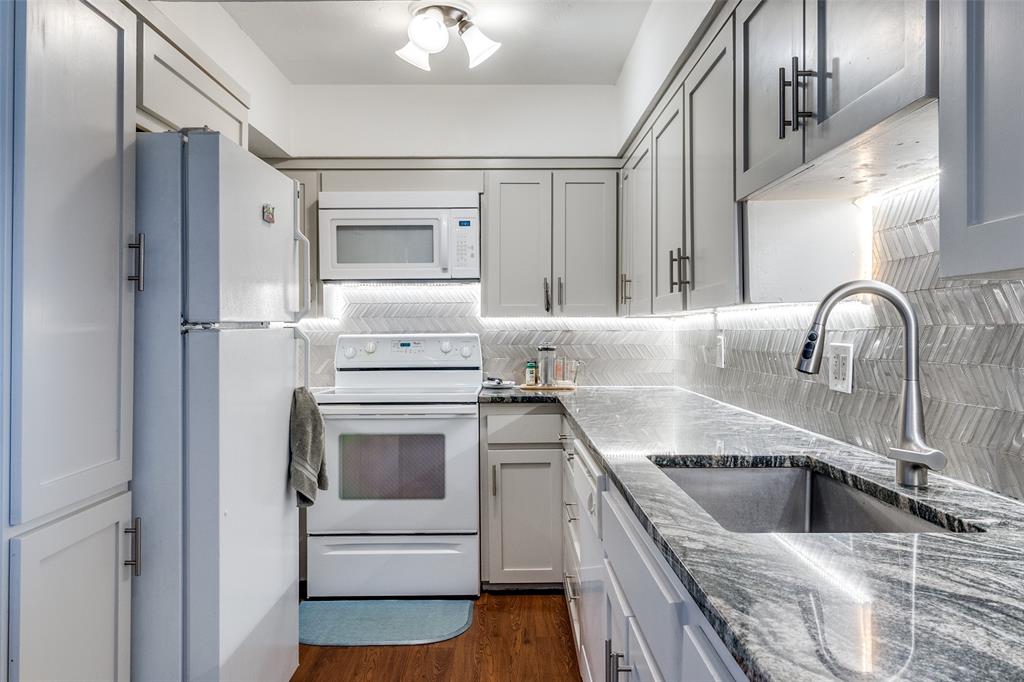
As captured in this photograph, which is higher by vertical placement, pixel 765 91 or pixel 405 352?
pixel 765 91

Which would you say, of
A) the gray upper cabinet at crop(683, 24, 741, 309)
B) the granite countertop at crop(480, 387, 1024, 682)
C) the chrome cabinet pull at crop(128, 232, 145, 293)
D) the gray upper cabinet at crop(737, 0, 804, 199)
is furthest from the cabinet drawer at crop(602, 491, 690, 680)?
the chrome cabinet pull at crop(128, 232, 145, 293)

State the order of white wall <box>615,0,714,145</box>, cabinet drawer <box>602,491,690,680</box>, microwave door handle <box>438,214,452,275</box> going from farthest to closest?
microwave door handle <box>438,214,452,275</box>
white wall <box>615,0,714,145</box>
cabinet drawer <box>602,491,690,680</box>

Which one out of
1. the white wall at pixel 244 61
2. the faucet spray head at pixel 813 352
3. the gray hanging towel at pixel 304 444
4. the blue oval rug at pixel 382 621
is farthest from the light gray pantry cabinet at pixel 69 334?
the faucet spray head at pixel 813 352

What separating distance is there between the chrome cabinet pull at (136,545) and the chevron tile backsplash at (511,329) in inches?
74.8

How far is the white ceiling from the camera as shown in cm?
249

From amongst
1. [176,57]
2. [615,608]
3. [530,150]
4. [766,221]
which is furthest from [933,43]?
[530,150]

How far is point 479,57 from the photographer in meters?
2.49

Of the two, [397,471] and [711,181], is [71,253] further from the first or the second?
[397,471]

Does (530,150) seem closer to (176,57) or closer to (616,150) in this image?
(616,150)

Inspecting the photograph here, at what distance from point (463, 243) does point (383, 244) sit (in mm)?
399

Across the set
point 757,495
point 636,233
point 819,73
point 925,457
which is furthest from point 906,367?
point 636,233

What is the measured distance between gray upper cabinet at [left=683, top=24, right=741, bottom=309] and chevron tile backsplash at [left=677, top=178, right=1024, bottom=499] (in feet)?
0.92

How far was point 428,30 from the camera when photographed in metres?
2.38

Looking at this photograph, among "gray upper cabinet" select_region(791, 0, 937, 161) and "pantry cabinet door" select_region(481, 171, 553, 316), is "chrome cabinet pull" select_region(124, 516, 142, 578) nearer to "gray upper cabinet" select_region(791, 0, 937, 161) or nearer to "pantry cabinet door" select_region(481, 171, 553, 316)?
"gray upper cabinet" select_region(791, 0, 937, 161)
